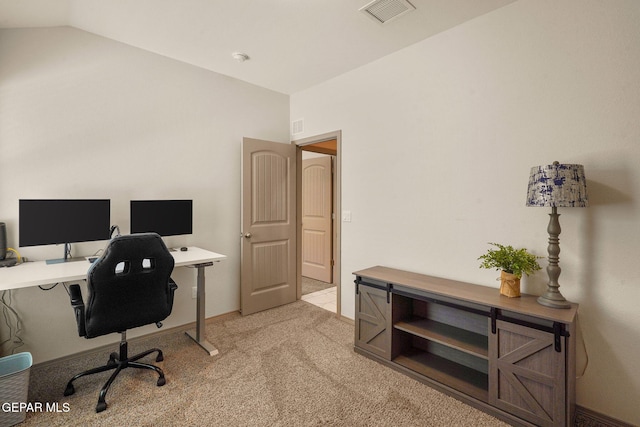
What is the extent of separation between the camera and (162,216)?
2846 millimetres

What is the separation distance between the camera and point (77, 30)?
256 centimetres

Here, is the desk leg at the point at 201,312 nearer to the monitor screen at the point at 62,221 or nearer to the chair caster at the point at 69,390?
the monitor screen at the point at 62,221

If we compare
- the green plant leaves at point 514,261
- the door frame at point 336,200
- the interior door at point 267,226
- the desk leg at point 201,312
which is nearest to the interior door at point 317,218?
the door frame at point 336,200

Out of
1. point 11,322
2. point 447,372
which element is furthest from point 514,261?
point 11,322

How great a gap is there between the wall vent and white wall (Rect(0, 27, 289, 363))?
1.50ft

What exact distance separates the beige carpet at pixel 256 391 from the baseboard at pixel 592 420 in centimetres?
54

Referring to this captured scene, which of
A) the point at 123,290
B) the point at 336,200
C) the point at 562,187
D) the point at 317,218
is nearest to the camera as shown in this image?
the point at 562,187

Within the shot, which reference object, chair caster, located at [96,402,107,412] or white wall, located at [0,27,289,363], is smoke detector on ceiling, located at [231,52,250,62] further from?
chair caster, located at [96,402,107,412]

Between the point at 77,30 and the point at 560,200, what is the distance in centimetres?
380

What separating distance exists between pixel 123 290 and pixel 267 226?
186cm

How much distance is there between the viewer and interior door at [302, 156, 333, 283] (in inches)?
197

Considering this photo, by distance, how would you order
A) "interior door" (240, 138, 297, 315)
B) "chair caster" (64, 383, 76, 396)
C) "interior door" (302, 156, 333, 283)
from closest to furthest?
A: "chair caster" (64, 383, 76, 396) → "interior door" (240, 138, 297, 315) → "interior door" (302, 156, 333, 283)

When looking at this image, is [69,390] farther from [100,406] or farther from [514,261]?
[514,261]

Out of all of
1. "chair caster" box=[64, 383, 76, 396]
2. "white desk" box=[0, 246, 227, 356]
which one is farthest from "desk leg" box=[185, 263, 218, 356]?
"chair caster" box=[64, 383, 76, 396]
